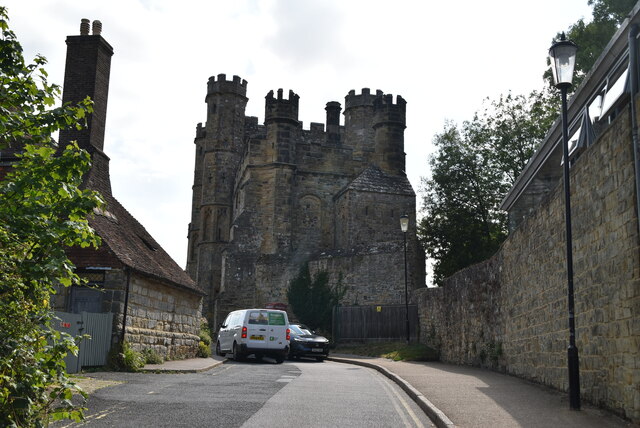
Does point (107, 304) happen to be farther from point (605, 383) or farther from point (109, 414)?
point (605, 383)

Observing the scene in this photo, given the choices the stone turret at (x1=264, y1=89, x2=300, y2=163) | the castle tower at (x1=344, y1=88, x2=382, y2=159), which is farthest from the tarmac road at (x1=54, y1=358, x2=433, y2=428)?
the castle tower at (x1=344, y1=88, x2=382, y2=159)

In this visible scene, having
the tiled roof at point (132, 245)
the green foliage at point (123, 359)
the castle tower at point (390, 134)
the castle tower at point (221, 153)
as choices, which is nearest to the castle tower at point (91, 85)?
the tiled roof at point (132, 245)

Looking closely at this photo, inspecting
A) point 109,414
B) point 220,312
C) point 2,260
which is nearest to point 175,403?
point 109,414

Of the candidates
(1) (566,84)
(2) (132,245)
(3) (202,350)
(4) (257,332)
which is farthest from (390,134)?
(1) (566,84)

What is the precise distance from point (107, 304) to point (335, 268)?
19551mm

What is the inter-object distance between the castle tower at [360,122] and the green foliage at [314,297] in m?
12.6

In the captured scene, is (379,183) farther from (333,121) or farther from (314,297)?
(333,121)

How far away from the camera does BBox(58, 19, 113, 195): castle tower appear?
19.8 m

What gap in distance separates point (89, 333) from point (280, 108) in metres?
29.8

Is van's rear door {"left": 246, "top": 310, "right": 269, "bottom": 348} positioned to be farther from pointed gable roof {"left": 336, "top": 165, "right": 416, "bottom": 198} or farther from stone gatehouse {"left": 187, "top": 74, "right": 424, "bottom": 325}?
pointed gable roof {"left": 336, "top": 165, "right": 416, "bottom": 198}

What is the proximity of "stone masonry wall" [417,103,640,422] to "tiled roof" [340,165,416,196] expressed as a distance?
71.1 ft

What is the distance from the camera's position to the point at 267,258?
3938 cm

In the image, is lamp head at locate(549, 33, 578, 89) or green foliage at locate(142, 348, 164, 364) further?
green foliage at locate(142, 348, 164, 364)

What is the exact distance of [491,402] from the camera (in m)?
9.87
